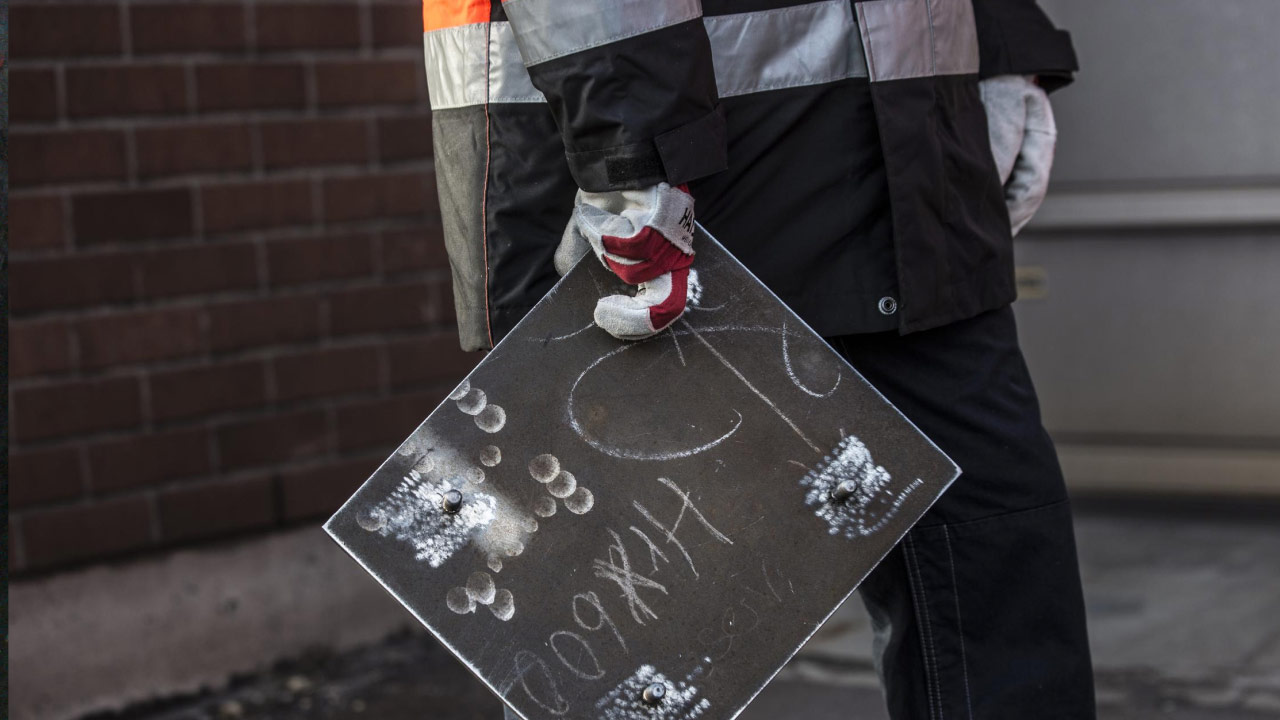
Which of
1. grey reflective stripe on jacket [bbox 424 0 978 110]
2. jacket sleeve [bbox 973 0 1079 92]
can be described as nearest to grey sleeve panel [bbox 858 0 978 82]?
grey reflective stripe on jacket [bbox 424 0 978 110]

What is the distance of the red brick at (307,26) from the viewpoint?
3.48 m

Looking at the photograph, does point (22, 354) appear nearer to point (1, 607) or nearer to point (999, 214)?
point (1, 607)

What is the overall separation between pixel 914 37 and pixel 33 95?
2.01m

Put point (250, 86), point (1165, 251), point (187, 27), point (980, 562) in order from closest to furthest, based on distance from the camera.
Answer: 1. point (980, 562)
2. point (187, 27)
3. point (250, 86)
4. point (1165, 251)

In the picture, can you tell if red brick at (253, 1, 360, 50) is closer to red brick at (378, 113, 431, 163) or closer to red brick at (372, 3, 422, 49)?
red brick at (372, 3, 422, 49)

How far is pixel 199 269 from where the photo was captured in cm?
340

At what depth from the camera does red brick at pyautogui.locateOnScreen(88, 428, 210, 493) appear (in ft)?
10.8

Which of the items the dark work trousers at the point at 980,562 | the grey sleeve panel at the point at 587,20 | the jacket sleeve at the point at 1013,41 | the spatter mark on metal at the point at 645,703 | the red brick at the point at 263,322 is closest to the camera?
the grey sleeve panel at the point at 587,20

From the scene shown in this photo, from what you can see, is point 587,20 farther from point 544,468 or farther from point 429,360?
point 429,360

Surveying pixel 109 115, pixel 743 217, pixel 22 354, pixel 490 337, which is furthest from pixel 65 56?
pixel 743 217

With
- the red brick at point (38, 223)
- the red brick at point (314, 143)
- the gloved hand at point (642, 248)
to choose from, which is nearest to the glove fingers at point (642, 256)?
the gloved hand at point (642, 248)

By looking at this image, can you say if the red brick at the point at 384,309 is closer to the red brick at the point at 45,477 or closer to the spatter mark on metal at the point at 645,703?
the red brick at the point at 45,477

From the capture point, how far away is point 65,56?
124 inches

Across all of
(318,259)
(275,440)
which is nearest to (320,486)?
(275,440)
